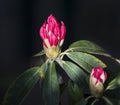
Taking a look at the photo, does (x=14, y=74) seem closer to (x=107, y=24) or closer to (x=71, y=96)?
(x=107, y=24)

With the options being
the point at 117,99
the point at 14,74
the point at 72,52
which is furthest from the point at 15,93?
the point at 14,74

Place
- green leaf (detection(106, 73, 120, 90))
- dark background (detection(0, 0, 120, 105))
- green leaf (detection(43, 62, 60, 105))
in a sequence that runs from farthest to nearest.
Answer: dark background (detection(0, 0, 120, 105)) → green leaf (detection(106, 73, 120, 90)) → green leaf (detection(43, 62, 60, 105))

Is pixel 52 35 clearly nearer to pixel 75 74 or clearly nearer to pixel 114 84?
pixel 75 74

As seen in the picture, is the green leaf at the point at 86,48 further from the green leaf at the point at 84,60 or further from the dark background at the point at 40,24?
the dark background at the point at 40,24

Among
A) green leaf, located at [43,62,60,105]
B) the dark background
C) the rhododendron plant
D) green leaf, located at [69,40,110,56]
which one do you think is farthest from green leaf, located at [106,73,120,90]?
the dark background

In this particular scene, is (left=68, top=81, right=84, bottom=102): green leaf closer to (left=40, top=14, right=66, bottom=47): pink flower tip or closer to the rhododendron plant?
the rhododendron plant

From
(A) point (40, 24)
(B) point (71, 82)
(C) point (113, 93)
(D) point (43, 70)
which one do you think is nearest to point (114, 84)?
(C) point (113, 93)

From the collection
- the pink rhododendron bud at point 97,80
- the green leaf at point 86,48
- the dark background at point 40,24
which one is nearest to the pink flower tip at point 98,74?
→ the pink rhododendron bud at point 97,80
